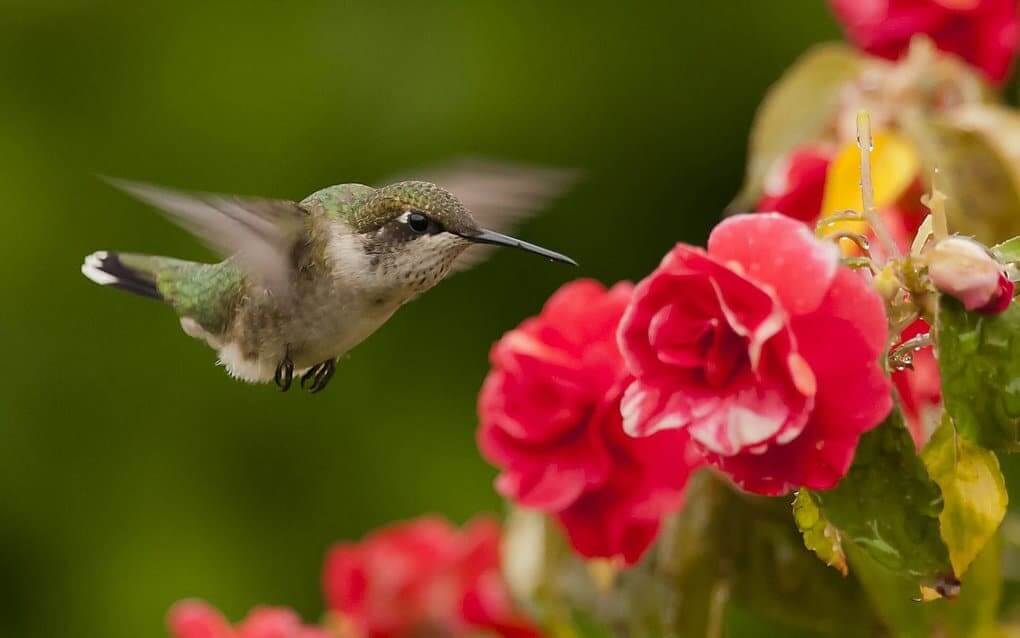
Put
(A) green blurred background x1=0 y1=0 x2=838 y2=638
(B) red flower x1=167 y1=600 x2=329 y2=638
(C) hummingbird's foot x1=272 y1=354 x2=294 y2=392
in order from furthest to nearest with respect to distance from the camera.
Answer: (A) green blurred background x1=0 y1=0 x2=838 y2=638 → (B) red flower x1=167 y1=600 x2=329 y2=638 → (C) hummingbird's foot x1=272 y1=354 x2=294 y2=392

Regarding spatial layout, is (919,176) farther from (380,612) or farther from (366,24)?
(366,24)

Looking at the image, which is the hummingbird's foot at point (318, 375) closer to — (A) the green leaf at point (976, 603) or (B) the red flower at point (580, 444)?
(B) the red flower at point (580, 444)

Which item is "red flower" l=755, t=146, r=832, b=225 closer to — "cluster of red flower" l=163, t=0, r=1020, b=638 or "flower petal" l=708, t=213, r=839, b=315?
"cluster of red flower" l=163, t=0, r=1020, b=638

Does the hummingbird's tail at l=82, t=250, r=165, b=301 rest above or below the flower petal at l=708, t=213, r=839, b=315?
below

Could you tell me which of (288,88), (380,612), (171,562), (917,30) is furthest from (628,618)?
(288,88)

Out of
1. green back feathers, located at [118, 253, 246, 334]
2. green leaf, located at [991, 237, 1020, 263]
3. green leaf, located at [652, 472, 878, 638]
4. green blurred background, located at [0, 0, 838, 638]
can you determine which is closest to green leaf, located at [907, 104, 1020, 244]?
green leaf, located at [652, 472, 878, 638]

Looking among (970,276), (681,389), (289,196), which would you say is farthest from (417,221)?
(289,196)
